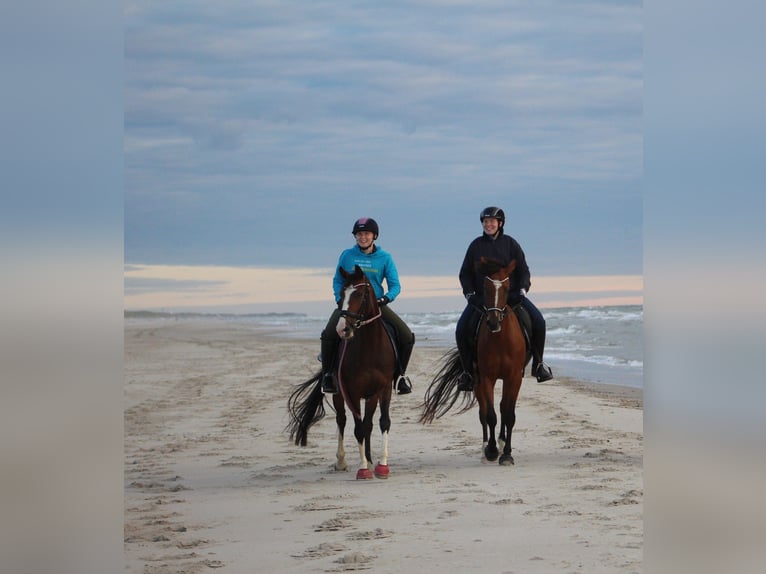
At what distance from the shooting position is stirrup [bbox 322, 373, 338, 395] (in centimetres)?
904

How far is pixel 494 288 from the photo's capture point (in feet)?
30.4

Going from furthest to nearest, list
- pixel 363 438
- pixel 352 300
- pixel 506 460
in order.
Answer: pixel 506 460 < pixel 363 438 < pixel 352 300

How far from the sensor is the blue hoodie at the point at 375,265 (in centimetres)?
877

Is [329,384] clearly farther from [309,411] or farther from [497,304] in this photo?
[497,304]

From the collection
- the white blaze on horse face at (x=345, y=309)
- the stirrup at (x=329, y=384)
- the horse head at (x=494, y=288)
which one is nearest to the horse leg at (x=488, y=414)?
the horse head at (x=494, y=288)

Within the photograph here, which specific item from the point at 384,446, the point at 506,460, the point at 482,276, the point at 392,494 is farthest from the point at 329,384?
the point at 506,460

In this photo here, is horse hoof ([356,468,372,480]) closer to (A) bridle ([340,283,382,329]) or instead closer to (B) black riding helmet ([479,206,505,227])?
(A) bridle ([340,283,382,329])

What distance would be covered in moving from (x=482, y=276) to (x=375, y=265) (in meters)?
1.20

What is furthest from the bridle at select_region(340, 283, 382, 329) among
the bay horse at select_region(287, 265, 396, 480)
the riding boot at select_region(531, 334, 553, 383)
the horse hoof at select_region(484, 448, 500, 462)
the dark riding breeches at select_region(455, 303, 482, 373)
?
the riding boot at select_region(531, 334, 553, 383)

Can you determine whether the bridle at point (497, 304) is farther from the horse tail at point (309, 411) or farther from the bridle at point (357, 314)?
the horse tail at point (309, 411)
